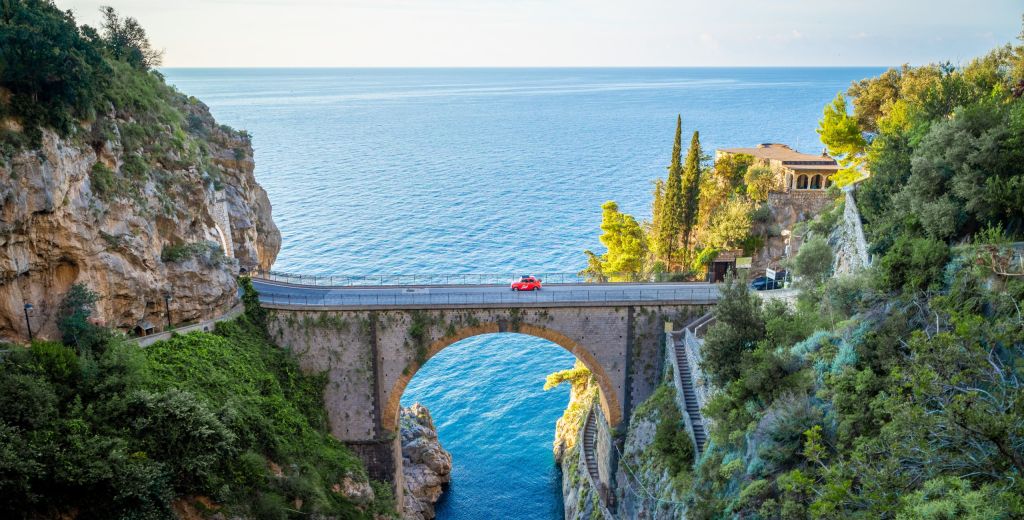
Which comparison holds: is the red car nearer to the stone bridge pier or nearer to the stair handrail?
the stone bridge pier

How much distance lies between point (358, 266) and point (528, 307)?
34.0 metres

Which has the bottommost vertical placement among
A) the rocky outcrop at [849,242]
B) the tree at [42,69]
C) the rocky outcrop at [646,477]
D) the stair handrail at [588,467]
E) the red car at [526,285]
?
the stair handrail at [588,467]

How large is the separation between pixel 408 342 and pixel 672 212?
2351cm

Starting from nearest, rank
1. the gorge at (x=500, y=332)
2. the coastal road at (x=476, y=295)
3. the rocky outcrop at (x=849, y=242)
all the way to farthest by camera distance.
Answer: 1. the gorge at (x=500, y=332)
2. the rocky outcrop at (x=849, y=242)
3. the coastal road at (x=476, y=295)

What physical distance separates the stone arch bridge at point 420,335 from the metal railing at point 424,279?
236cm

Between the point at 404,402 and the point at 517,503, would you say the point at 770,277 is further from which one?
the point at 404,402

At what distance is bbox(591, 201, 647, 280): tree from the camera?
51500 mm

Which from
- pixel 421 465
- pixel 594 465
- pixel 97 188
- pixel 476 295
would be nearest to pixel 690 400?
pixel 594 465

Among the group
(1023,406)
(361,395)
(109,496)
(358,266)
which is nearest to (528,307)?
(361,395)

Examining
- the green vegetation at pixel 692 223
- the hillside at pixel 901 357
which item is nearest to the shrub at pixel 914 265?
the hillside at pixel 901 357

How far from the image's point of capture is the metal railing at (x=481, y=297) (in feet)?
116

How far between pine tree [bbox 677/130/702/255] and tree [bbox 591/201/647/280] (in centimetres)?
441

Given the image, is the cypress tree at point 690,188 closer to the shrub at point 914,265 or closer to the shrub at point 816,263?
the shrub at point 816,263

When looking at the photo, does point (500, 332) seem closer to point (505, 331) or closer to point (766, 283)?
point (505, 331)
